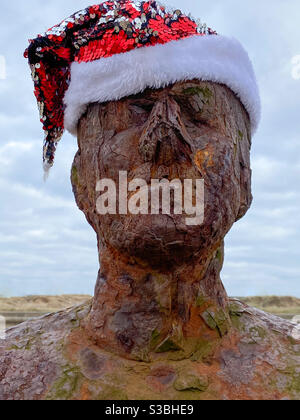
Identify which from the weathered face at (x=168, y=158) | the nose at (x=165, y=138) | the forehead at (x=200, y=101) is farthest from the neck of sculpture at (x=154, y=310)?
the forehead at (x=200, y=101)

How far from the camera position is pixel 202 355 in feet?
8.04

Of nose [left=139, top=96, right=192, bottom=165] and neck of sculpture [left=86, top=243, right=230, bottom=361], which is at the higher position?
nose [left=139, top=96, right=192, bottom=165]

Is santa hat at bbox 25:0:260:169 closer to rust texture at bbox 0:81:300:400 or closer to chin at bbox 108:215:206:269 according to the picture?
rust texture at bbox 0:81:300:400

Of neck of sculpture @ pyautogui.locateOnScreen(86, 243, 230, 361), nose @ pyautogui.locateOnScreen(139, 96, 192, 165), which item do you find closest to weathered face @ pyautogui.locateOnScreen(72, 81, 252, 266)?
nose @ pyautogui.locateOnScreen(139, 96, 192, 165)

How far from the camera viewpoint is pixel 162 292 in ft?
7.95

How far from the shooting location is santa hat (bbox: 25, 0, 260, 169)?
2424mm

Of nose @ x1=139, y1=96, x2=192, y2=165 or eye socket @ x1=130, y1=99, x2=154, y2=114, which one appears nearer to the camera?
nose @ x1=139, y1=96, x2=192, y2=165

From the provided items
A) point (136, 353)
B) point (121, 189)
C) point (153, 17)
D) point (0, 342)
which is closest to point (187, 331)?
point (136, 353)

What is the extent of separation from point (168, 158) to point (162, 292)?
699 millimetres

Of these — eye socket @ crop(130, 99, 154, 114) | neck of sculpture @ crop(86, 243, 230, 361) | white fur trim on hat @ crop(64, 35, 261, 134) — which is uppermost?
white fur trim on hat @ crop(64, 35, 261, 134)

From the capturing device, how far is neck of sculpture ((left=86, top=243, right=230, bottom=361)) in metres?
2.42

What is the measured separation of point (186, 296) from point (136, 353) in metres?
0.40

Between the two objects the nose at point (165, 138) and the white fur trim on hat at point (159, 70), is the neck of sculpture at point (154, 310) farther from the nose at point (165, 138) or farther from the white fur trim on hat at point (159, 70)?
the white fur trim on hat at point (159, 70)
